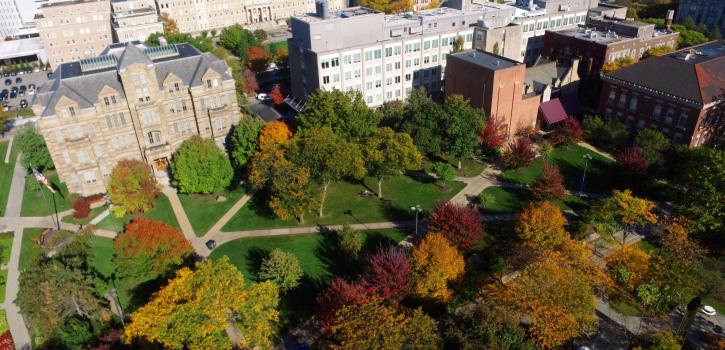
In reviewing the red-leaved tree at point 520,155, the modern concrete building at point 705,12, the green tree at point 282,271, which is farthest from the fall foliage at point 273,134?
the modern concrete building at point 705,12

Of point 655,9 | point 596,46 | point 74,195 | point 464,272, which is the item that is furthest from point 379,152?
point 655,9

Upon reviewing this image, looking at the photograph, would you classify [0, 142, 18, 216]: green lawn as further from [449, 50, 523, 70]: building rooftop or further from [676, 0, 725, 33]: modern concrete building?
[676, 0, 725, 33]: modern concrete building

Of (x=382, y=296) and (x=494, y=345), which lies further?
(x=382, y=296)

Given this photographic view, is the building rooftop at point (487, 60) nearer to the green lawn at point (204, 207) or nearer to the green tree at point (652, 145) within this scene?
the green tree at point (652, 145)

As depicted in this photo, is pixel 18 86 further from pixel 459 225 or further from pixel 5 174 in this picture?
pixel 459 225

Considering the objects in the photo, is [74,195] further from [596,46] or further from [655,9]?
[655,9]

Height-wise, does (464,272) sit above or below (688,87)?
below

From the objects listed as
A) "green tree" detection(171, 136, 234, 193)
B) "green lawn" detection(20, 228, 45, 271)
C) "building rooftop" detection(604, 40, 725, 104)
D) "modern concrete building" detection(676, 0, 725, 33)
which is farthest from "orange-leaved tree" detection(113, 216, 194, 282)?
"modern concrete building" detection(676, 0, 725, 33)
